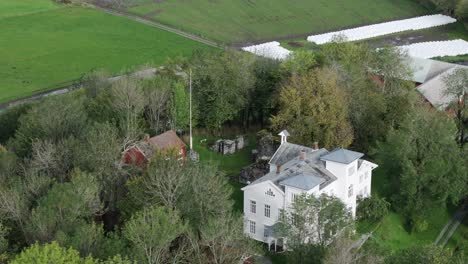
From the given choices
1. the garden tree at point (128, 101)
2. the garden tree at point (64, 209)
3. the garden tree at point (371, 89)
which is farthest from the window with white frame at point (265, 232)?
the garden tree at point (371, 89)

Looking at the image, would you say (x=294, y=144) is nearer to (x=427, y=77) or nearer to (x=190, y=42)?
(x=427, y=77)

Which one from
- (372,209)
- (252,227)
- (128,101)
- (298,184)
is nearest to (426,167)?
(372,209)

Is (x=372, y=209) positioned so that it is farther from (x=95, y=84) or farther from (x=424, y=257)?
(x=95, y=84)

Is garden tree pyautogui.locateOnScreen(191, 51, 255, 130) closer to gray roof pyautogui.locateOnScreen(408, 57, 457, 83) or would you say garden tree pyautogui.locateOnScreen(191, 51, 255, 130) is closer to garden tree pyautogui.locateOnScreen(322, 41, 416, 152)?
garden tree pyautogui.locateOnScreen(322, 41, 416, 152)

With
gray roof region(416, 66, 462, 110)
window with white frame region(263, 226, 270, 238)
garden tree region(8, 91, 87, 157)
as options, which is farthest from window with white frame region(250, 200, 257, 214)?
gray roof region(416, 66, 462, 110)

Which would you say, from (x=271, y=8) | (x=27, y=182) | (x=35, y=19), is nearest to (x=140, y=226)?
(x=27, y=182)

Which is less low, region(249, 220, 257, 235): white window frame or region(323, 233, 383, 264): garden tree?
region(323, 233, 383, 264): garden tree
